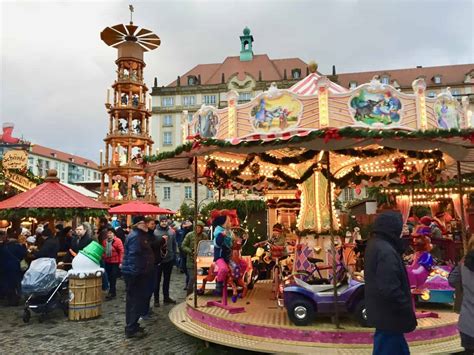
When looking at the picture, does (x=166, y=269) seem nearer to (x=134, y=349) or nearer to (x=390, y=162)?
(x=134, y=349)

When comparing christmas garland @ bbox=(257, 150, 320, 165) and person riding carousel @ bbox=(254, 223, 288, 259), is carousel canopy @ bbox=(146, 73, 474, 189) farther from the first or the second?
person riding carousel @ bbox=(254, 223, 288, 259)

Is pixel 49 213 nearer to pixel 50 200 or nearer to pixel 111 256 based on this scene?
pixel 50 200

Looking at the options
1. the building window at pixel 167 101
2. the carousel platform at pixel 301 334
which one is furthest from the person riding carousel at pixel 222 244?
the building window at pixel 167 101

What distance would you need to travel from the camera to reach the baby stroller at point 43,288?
7195 millimetres

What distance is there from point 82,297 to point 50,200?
8.29ft

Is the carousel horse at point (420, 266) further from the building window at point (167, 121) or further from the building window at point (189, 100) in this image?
the building window at point (167, 121)

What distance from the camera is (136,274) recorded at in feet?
20.2

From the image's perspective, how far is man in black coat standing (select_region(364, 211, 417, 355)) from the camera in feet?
10.8

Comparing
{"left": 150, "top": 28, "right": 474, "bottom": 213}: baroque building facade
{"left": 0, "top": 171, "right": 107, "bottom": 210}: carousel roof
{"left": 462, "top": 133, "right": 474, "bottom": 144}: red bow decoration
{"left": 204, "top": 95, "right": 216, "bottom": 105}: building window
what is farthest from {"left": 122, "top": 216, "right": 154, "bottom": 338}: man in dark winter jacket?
{"left": 204, "top": 95, "right": 216, "bottom": 105}: building window

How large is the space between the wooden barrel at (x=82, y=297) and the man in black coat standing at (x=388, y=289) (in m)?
5.67

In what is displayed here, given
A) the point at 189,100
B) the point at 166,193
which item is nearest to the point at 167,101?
the point at 189,100

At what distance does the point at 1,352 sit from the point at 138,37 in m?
25.4

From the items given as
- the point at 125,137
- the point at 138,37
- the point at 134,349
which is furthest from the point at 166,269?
the point at 138,37

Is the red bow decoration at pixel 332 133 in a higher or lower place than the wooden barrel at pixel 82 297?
higher
